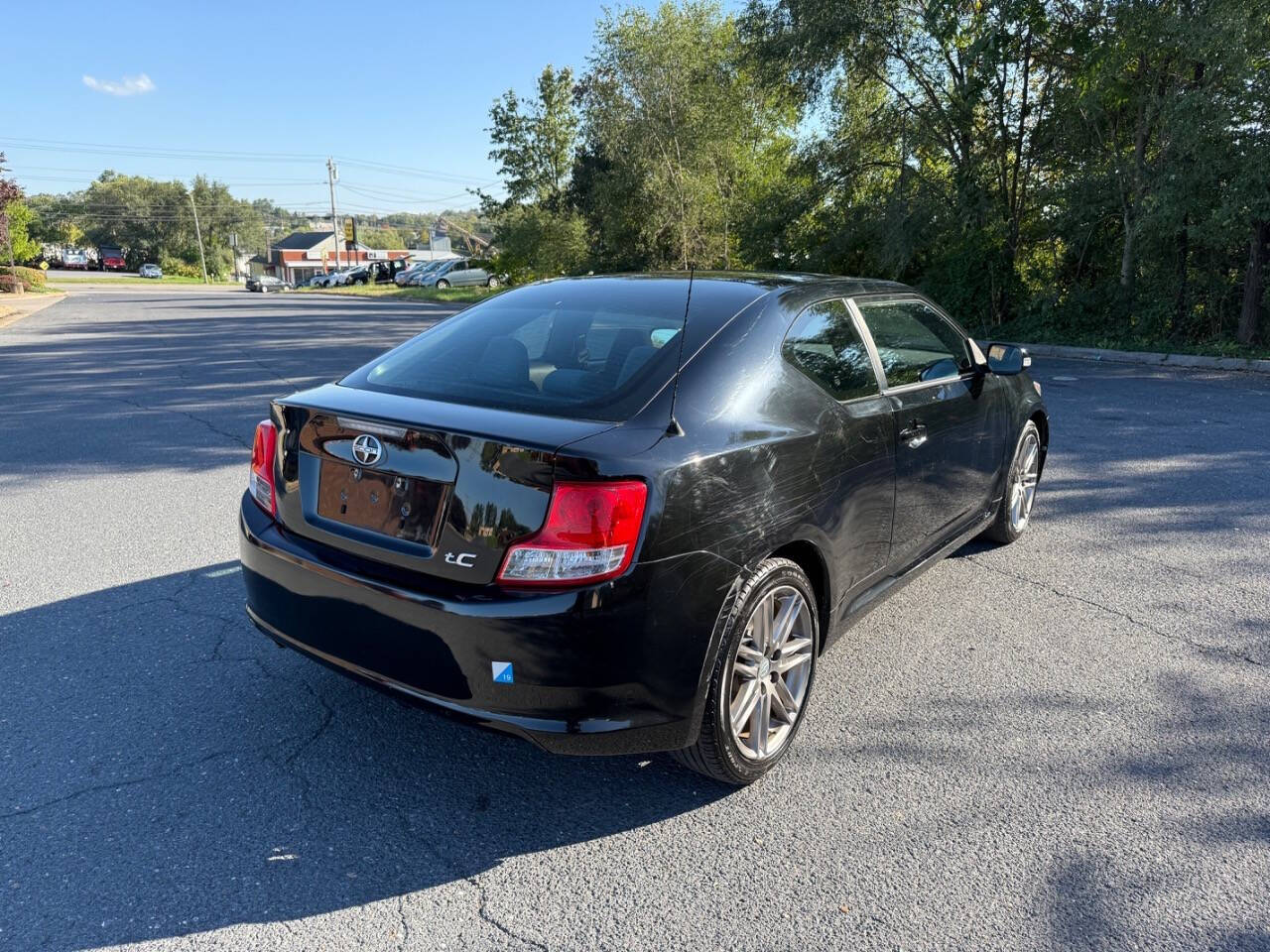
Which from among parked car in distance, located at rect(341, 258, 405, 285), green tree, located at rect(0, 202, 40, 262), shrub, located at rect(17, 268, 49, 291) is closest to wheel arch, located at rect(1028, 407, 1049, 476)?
green tree, located at rect(0, 202, 40, 262)

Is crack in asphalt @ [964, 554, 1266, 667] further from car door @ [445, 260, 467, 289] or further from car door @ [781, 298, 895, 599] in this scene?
car door @ [445, 260, 467, 289]

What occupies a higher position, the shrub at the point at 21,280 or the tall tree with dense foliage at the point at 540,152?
the tall tree with dense foliage at the point at 540,152

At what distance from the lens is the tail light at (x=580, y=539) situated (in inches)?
91.9

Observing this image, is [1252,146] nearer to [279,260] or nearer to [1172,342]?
[1172,342]

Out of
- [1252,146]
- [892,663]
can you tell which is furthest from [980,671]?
[1252,146]

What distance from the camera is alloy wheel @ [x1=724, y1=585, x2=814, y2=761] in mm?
2760

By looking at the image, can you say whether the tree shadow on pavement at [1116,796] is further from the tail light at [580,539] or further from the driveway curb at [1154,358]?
the driveway curb at [1154,358]

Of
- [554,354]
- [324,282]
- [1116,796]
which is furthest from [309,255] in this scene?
[1116,796]

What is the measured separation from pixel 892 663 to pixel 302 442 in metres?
2.54

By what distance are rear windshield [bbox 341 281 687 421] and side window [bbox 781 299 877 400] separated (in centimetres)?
46

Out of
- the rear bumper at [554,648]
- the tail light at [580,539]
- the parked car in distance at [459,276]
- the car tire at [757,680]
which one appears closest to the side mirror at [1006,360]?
the car tire at [757,680]

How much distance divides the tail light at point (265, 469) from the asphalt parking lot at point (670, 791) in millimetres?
809

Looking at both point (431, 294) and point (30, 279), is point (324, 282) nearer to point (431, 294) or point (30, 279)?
point (30, 279)

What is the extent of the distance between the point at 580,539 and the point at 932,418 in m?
2.13
